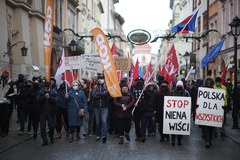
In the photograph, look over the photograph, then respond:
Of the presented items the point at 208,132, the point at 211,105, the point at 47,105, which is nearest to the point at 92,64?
the point at 47,105

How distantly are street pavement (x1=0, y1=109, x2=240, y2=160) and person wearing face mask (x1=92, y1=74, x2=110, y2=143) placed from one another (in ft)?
1.54

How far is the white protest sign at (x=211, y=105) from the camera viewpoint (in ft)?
42.7

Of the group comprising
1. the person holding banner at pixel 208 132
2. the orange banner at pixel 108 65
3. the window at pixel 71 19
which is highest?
the window at pixel 71 19

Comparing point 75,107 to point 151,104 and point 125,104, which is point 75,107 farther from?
point 151,104

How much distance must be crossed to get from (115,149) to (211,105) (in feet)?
10.6

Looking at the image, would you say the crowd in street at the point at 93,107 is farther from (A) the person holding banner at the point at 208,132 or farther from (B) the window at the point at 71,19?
(B) the window at the point at 71,19

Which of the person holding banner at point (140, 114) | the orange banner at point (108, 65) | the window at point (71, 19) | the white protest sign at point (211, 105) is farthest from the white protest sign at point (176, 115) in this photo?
the window at point (71, 19)

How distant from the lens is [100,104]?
44.5ft

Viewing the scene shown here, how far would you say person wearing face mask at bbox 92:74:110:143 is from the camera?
13.6 m

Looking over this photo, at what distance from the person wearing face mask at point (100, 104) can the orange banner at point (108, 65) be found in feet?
2.29

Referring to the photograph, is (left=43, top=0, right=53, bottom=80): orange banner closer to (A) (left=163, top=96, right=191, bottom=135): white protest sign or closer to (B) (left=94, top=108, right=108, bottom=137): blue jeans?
(B) (left=94, top=108, right=108, bottom=137): blue jeans

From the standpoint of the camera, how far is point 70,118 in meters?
13.5

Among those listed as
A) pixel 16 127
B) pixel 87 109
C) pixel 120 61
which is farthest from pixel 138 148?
pixel 120 61

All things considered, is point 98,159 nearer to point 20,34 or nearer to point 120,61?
point 120,61
